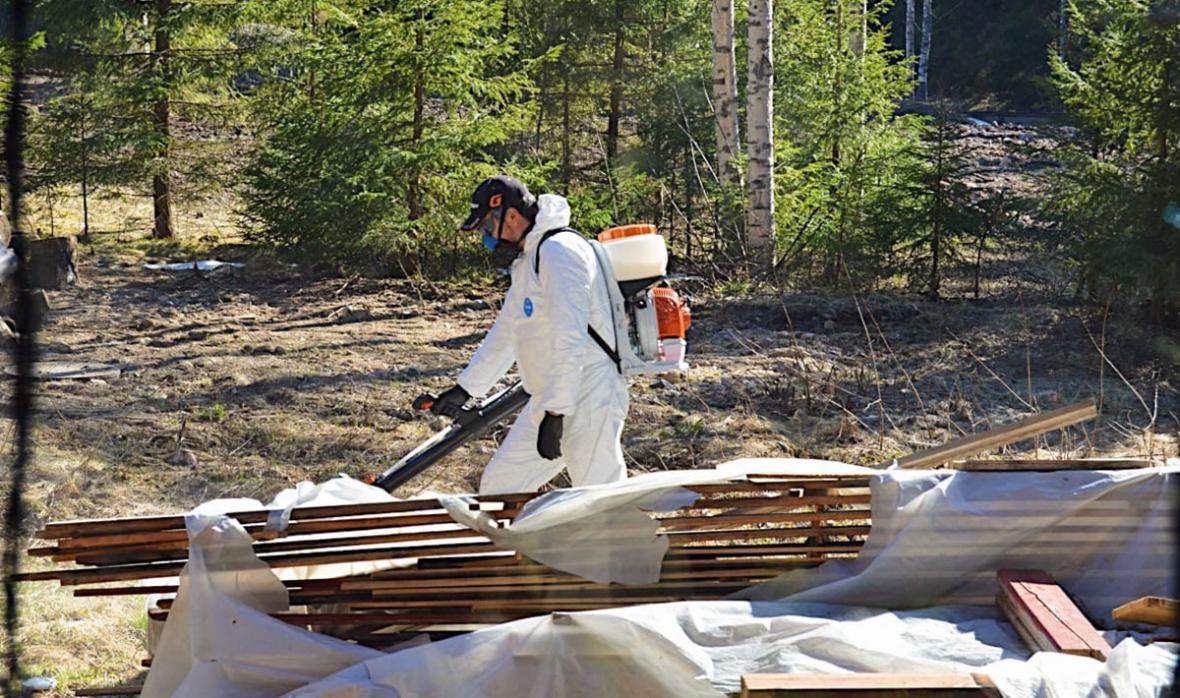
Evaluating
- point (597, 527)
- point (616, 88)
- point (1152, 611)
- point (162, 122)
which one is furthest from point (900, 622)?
point (162, 122)

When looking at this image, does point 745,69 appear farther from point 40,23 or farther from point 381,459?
point 381,459

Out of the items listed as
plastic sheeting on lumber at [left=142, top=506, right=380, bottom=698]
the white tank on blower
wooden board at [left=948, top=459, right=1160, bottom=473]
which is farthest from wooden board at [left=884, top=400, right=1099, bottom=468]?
plastic sheeting on lumber at [left=142, top=506, right=380, bottom=698]

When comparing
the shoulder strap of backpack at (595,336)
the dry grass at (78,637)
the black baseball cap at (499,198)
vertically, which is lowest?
the dry grass at (78,637)

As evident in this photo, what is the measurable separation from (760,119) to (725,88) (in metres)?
0.93

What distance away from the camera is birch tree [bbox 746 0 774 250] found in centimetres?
1310

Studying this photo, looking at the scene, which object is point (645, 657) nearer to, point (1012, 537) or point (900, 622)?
point (900, 622)

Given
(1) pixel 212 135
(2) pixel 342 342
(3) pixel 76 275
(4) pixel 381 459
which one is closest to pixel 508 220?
(4) pixel 381 459

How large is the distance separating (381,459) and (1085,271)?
6.66 meters

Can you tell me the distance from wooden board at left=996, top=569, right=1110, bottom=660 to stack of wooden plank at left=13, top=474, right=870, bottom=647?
1.86 ft

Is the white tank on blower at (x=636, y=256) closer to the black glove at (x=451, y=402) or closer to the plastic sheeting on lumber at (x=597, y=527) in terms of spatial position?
the black glove at (x=451, y=402)

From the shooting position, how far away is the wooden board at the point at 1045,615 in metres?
3.70

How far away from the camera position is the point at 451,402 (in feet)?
19.5

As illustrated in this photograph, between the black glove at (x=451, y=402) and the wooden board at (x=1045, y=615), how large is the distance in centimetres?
260

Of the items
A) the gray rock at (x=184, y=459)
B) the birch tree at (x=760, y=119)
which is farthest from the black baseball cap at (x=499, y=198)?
the birch tree at (x=760, y=119)
